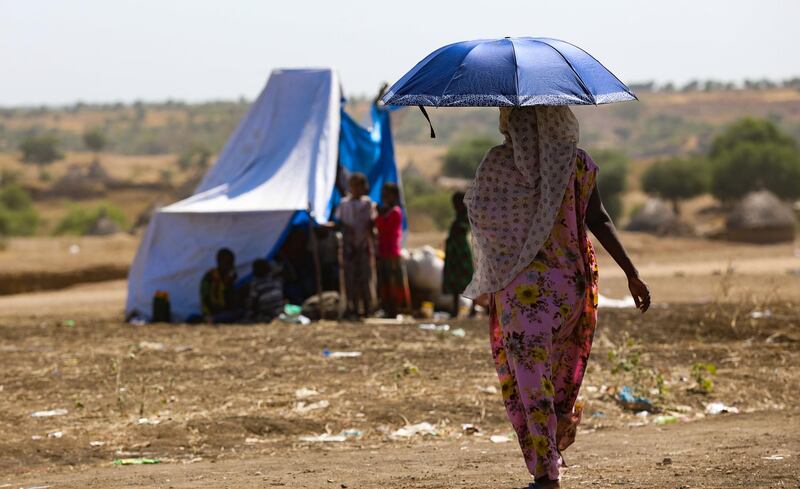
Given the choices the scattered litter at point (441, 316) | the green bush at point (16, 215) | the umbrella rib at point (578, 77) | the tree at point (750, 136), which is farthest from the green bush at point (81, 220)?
the umbrella rib at point (578, 77)

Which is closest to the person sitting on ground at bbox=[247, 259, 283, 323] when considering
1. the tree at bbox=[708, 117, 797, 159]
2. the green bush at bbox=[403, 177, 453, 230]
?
the green bush at bbox=[403, 177, 453, 230]

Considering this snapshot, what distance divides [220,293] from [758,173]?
76.5ft

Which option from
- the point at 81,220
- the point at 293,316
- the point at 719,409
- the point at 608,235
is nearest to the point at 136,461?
the point at 608,235

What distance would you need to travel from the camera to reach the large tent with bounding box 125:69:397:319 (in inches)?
489

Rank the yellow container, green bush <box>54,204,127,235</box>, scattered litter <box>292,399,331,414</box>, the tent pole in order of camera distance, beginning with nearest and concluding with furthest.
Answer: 1. scattered litter <box>292,399,331,414</box>
2. the tent pole
3. the yellow container
4. green bush <box>54,204,127,235</box>

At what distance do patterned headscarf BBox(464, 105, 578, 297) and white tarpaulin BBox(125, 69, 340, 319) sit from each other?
7544 millimetres

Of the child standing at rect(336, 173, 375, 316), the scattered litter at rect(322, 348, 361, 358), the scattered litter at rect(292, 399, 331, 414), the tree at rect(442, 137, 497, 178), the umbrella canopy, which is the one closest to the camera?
the umbrella canopy

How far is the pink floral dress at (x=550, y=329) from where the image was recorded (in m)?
4.71

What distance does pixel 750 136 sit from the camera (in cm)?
3884

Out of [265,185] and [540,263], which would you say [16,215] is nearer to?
[265,185]

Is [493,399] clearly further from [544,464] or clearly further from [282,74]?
[282,74]

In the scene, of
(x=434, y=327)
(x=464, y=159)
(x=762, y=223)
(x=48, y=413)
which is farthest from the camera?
(x=464, y=159)

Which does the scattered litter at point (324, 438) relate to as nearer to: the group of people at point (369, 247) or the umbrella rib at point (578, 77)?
the umbrella rib at point (578, 77)

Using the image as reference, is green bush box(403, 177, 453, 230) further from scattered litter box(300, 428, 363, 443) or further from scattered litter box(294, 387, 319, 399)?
scattered litter box(300, 428, 363, 443)
